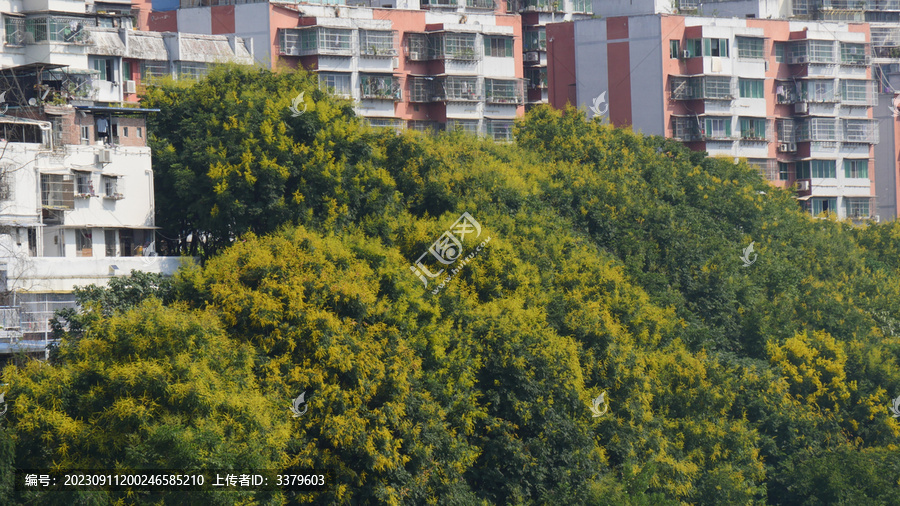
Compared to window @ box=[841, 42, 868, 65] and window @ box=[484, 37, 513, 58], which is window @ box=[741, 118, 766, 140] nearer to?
window @ box=[841, 42, 868, 65]

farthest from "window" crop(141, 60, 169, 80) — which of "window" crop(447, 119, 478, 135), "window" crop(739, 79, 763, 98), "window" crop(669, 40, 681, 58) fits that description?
"window" crop(739, 79, 763, 98)

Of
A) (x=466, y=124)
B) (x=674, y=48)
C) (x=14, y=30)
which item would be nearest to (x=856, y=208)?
(x=674, y=48)

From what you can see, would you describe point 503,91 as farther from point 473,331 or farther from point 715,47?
point 473,331

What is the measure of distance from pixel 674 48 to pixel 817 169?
9805 millimetres

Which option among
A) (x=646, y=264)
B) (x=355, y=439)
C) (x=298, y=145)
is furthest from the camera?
(x=646, y=264)

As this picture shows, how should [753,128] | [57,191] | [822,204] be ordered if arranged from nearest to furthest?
1. [57,191]
2. [753,128]
3. [822,204]

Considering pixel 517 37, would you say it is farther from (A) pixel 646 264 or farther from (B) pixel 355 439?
(B) pixel 355 439

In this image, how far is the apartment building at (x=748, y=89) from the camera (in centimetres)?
5984

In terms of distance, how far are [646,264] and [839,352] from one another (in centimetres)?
688

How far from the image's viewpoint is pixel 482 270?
3981cm

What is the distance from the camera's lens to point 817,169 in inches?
2564

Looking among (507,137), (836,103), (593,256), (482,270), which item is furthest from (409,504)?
(836,103)

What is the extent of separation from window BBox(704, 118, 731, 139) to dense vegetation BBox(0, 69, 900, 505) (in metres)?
4.65

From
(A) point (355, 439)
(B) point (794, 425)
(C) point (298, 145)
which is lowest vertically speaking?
(B) point (794, 425)
